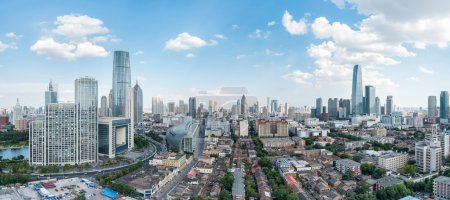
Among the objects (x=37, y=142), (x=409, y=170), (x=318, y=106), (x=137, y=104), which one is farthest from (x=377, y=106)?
(x=37, y=142)

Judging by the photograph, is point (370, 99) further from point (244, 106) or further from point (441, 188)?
point (441, 188)

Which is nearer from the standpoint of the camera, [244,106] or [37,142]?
[37,142]

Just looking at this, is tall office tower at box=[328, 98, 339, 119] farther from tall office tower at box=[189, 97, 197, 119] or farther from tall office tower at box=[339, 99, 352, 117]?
tall office tower at box=[189, 97, 197, 119]

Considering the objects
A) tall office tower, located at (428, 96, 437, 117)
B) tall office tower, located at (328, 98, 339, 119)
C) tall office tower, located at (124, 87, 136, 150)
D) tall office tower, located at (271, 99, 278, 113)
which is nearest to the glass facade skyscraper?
tall office tower, located at (328, 98, 339, 119)

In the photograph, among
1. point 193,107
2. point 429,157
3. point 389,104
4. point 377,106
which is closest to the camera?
point 429,157

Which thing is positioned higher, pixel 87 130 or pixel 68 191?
pixel 87 130

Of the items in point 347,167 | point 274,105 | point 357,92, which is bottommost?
point 347,167

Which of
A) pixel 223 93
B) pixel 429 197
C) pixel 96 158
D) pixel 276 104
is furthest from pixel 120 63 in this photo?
pixel 276 104

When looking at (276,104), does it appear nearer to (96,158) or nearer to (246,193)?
(96,158)

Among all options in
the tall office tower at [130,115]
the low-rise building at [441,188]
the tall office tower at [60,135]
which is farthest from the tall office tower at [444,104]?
the tall office tower at [60,135]
